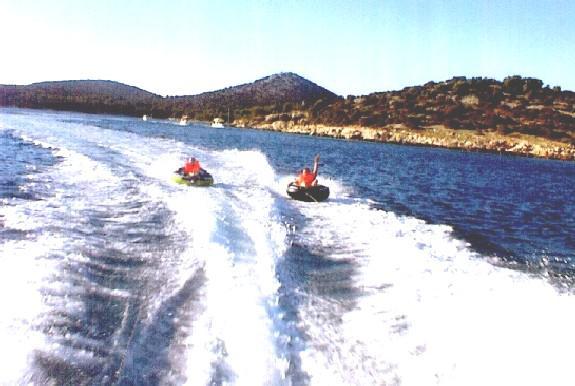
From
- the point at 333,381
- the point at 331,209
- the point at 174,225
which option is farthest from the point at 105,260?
the point at 331,209

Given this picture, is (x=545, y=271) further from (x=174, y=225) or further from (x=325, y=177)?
(x=325, y=177)

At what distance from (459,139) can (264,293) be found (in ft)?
315

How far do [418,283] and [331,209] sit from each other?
10.2 meters

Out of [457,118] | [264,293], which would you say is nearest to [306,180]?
[264,293]

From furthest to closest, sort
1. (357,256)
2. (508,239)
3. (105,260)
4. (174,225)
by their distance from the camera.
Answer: (508,239) < (174,225) < (357,256) < (105,260)

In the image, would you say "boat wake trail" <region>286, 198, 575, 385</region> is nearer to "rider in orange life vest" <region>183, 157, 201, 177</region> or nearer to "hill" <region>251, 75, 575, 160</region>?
"rider in orange life vest" <region>183, 157, 201, 177</region>

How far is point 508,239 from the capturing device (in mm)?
19156

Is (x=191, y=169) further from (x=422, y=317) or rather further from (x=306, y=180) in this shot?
(x=422, y=317)

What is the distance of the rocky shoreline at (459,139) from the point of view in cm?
8919

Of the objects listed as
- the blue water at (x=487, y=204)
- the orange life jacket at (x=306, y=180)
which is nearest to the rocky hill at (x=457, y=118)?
the blue water at (x=487, y=204)

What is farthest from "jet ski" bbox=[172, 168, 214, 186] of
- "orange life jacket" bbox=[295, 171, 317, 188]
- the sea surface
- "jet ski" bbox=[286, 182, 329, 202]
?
"orange life jacket" bbox=[295, 171, 317, 188]

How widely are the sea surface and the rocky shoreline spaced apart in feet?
247

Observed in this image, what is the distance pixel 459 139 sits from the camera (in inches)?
3900

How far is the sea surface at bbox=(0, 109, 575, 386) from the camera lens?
7.57m
